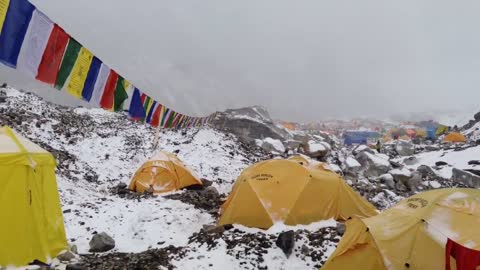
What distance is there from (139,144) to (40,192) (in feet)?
53.1

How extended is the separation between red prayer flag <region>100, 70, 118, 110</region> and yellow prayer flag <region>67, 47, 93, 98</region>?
51.6 inches

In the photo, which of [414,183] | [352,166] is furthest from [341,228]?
[352,166]

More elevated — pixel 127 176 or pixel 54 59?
pixel 54 59

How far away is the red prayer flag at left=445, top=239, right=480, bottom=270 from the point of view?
19.2ft

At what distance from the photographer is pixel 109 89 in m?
11.3

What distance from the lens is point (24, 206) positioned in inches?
308

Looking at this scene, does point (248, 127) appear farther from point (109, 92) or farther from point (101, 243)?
point (101, 243)

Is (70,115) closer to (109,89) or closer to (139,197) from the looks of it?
(139,197)

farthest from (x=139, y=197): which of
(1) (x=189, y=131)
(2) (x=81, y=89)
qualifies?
(1) (x=189, y=131)

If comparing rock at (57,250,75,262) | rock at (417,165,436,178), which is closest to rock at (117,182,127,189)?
rock at (57,250,75,262)

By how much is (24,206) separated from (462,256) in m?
7.99

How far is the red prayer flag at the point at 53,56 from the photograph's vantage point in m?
7.89

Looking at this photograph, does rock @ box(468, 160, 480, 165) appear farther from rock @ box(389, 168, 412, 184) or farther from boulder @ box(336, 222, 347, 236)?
boulder @ box(336, 222, 347, 236)

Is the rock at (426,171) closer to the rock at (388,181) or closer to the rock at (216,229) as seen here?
the rock at (388,181)
